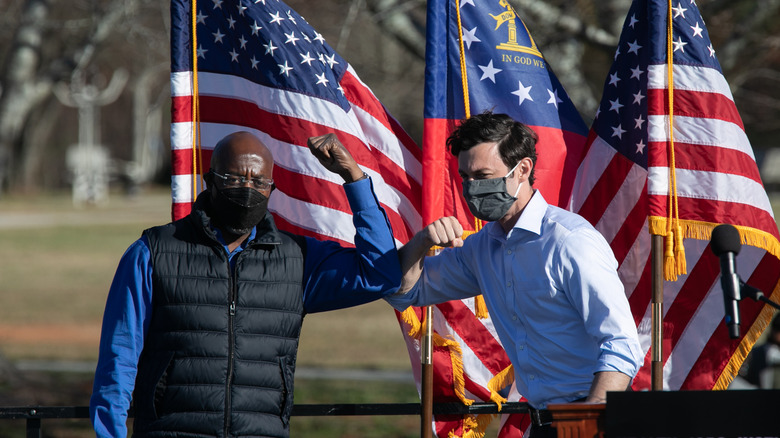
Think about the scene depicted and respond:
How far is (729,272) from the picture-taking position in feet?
9.57

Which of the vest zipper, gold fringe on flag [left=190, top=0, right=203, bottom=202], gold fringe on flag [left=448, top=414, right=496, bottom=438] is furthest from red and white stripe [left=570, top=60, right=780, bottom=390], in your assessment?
the vest zipper

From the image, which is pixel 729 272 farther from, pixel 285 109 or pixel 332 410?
pixel 285 109

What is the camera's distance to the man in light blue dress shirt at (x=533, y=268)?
3.43 meters

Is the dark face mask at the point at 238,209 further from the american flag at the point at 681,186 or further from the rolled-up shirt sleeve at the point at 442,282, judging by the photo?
the american flag at the point at 681,186

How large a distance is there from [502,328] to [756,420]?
3.77 ft

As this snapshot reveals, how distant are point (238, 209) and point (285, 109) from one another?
57.6 inches

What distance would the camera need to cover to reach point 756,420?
2.80m

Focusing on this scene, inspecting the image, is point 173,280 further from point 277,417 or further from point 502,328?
point 502,328

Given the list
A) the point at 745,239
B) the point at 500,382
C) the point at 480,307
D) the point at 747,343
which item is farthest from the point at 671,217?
the point at 500,382

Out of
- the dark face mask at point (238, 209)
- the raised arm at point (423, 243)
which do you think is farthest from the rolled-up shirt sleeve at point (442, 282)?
the dark face mask at point (238, 209)

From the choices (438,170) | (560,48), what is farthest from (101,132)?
(438,170)

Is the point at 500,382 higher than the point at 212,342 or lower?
lower

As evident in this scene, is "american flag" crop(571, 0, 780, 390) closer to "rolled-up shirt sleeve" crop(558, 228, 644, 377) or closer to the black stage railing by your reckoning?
the black stage railing

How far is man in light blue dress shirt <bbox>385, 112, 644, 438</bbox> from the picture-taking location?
3432 mm
